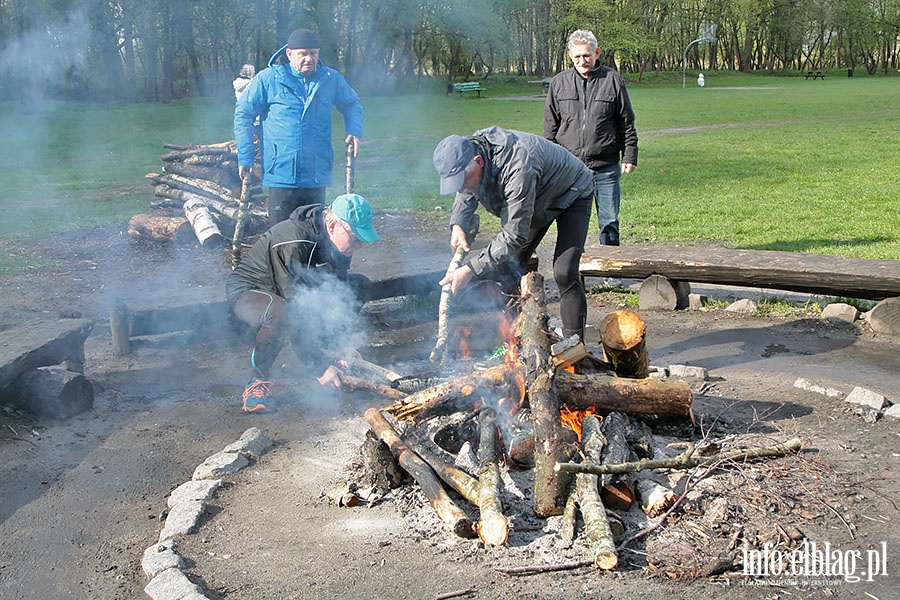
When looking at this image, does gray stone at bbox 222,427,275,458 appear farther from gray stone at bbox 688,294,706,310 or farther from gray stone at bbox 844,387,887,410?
gray stone at bbox 688,294,706,310

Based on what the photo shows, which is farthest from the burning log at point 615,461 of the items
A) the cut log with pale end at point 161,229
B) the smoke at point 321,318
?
the cut log with pale end at point 161,229

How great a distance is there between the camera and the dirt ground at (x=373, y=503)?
300cm

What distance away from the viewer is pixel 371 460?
3.68 meters

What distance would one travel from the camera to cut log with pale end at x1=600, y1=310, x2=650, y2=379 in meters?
4.48

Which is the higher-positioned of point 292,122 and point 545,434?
point 292,122

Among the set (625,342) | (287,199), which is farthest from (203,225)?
(625,342)

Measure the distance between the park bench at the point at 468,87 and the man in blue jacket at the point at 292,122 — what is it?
23.7m

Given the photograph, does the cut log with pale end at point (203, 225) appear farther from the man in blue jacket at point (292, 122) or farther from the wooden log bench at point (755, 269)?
the wooden log bench at point (755, 269)

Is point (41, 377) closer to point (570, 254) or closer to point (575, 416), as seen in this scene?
point (575, 416)

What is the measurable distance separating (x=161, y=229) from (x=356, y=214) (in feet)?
18.5

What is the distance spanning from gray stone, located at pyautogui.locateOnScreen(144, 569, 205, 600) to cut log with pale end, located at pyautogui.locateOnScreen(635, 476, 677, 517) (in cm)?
180

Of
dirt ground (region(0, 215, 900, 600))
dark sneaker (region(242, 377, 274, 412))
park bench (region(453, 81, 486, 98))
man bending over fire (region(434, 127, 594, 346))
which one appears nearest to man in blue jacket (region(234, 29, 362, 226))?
dirt ground (region(0, 215, 900, 600))

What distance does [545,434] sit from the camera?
343 centimetres

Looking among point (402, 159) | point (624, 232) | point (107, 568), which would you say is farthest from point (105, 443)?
point (402, 159)
